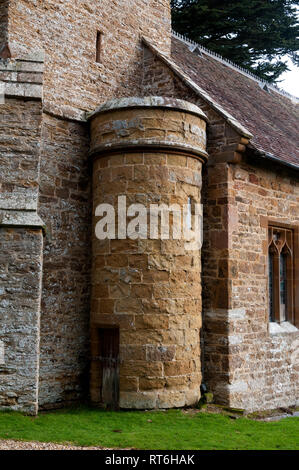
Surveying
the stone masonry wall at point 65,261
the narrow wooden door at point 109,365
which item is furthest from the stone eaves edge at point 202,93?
the narrow wooden door at point 109,365

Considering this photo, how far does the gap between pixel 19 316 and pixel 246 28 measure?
1797 centimetres

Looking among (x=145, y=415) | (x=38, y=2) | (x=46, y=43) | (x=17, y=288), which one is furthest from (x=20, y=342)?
(x=38, y=2)

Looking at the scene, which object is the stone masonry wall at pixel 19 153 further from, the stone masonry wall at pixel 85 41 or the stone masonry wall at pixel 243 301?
the stone masonry wall at pixel 243 301

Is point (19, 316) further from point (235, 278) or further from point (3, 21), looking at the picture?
point (3, 21)

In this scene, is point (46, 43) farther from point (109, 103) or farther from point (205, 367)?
point (205, 367)

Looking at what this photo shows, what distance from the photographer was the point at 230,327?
29.3ft

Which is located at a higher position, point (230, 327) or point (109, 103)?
point (109, 103)

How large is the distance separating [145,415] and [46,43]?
20.1 feet

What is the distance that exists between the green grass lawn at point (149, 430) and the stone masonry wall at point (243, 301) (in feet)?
3.92

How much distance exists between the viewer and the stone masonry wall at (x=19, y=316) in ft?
22.0

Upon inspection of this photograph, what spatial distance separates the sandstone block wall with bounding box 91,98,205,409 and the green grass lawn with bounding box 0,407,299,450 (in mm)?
478

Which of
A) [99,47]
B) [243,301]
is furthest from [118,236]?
[99,47]

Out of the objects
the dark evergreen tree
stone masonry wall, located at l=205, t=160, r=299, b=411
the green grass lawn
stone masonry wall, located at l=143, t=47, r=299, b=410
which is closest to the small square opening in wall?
stone masonry wall, located at l=143, t=47, r=299, b=410

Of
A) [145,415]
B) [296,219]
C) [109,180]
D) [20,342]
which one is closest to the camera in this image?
[20,342]
